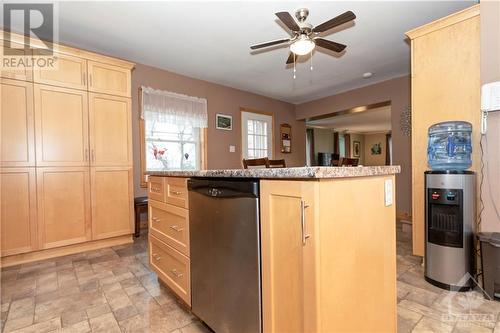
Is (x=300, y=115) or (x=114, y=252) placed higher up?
(x=300, y=115)

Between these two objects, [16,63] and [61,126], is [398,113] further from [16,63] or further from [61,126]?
[16,63]

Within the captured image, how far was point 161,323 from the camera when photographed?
61.4 inches

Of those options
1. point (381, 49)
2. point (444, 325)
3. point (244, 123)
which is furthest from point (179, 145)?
point (444, 325)

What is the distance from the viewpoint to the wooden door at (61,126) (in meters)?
2.66

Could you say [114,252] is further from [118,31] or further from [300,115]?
[300,115]

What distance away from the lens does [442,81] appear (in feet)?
7.39

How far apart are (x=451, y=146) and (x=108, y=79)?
381cm

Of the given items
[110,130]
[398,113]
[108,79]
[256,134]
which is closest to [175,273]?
[110,130]

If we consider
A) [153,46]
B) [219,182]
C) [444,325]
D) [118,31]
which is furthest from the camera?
[153,46]

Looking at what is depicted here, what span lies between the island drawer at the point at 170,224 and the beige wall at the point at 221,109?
198 centimetres

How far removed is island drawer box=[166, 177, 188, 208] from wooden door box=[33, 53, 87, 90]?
210 centimetres

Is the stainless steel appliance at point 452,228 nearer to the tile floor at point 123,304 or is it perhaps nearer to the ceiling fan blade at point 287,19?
the tile floor at point 123,304

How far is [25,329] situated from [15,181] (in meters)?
1.69

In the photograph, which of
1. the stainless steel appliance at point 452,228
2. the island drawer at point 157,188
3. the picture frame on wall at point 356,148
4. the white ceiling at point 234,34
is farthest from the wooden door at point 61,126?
the picture frame on wall at point 356,148
